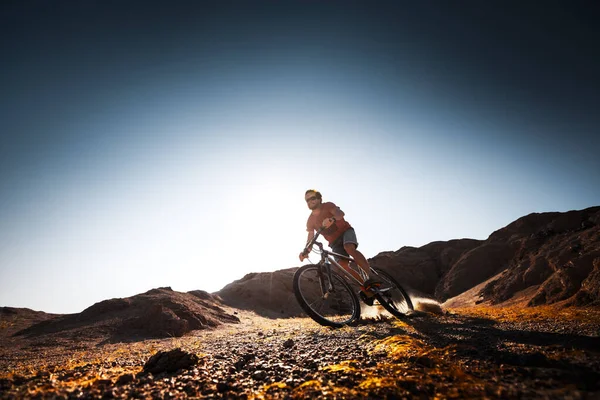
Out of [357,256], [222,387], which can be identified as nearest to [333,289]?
[357,256]

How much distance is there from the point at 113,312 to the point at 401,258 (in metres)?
37.2

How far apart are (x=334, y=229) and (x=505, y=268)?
86.4ft

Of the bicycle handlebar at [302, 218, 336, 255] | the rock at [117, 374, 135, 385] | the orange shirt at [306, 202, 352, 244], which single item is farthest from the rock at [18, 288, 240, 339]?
the rock at [117, 374, 135, 385]

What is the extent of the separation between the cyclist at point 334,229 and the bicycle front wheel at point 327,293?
0.43 metres

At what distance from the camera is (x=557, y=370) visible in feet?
6.81

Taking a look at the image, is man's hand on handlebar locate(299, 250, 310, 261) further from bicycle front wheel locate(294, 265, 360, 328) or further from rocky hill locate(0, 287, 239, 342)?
rocky hill locate(0, 287, 239, 342)

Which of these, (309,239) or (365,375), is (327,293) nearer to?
(309,239)

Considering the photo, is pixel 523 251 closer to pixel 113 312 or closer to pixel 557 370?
pixel 557 370

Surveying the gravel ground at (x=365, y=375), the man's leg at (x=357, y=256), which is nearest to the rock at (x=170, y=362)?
the gravel ground at (x=365, y=375)

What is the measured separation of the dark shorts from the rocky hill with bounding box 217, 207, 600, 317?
7856 millimetres

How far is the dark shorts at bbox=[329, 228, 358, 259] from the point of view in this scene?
7410 mm

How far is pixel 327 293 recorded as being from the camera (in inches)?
288

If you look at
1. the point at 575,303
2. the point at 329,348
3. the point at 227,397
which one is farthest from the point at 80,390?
the point at 575,303

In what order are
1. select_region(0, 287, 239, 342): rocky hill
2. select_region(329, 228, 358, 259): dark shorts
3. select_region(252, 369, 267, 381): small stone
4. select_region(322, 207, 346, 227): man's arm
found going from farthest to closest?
select_region(0, 287, 239, 342): rocky hill, select_region(329, 228, 358, 259): dark shorts, select_region(322, 207, 346, 227): man's arm, select_region(252, 369, 267, 381): small stone
